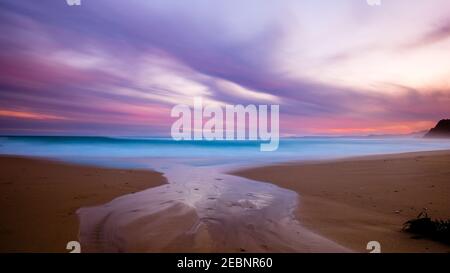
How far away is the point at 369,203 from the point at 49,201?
5.95 meters

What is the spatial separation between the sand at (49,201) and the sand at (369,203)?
3.37 meters

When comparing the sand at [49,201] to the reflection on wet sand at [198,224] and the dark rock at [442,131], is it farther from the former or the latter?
the dark rock at [442,131]

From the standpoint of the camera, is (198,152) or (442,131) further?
(442,131)

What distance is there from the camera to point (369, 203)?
195 inches

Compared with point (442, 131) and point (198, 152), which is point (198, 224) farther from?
point (442, 131)

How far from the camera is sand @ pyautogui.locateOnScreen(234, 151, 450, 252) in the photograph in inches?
133

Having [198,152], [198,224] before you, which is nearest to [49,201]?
[198,224]

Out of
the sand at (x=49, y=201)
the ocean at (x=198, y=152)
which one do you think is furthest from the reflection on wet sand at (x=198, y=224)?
the ocean at (x=198, y=152)

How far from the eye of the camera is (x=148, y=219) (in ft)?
13.2
